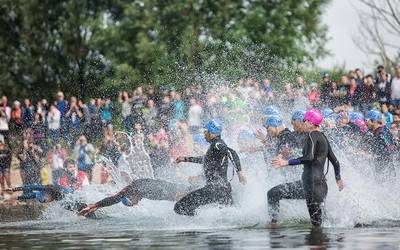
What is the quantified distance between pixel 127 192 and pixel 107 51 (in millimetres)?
29134

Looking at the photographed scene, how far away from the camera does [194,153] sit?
29.1 metres

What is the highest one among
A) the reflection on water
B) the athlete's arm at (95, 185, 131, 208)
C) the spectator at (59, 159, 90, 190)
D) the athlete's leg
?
the spectator at (59, 159, 90, 190)

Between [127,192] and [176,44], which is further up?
[176,44]

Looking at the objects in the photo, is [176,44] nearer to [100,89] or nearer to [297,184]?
[100,89]

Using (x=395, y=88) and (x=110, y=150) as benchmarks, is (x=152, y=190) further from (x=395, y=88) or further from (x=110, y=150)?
(x=395, y=88)

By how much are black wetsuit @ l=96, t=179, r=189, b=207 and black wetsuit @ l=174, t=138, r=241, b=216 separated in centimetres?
175

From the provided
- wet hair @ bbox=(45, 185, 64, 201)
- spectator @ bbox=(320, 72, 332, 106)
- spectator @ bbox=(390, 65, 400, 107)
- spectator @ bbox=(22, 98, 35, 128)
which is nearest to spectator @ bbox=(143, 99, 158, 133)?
spectator @ bbox=(22, 98, 35, 128)

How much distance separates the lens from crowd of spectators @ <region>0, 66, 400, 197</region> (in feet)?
98.2

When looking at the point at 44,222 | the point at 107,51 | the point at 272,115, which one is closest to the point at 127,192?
the point at 44,222

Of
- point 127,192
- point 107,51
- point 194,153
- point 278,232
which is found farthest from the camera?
point 107,51

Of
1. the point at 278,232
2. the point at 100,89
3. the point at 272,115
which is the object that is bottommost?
the point at 278,232

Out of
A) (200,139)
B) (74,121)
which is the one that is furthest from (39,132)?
(200,139)

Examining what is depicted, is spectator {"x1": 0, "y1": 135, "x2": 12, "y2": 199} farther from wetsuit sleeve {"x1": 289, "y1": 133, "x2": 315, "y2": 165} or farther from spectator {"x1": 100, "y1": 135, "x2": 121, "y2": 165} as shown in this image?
wetsuit sleeve {"x1": 289, "y1": 133, "x2": 315, "y2": 165}

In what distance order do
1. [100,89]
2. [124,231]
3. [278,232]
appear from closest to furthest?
[278,232] → [124,231] → [100,89]
